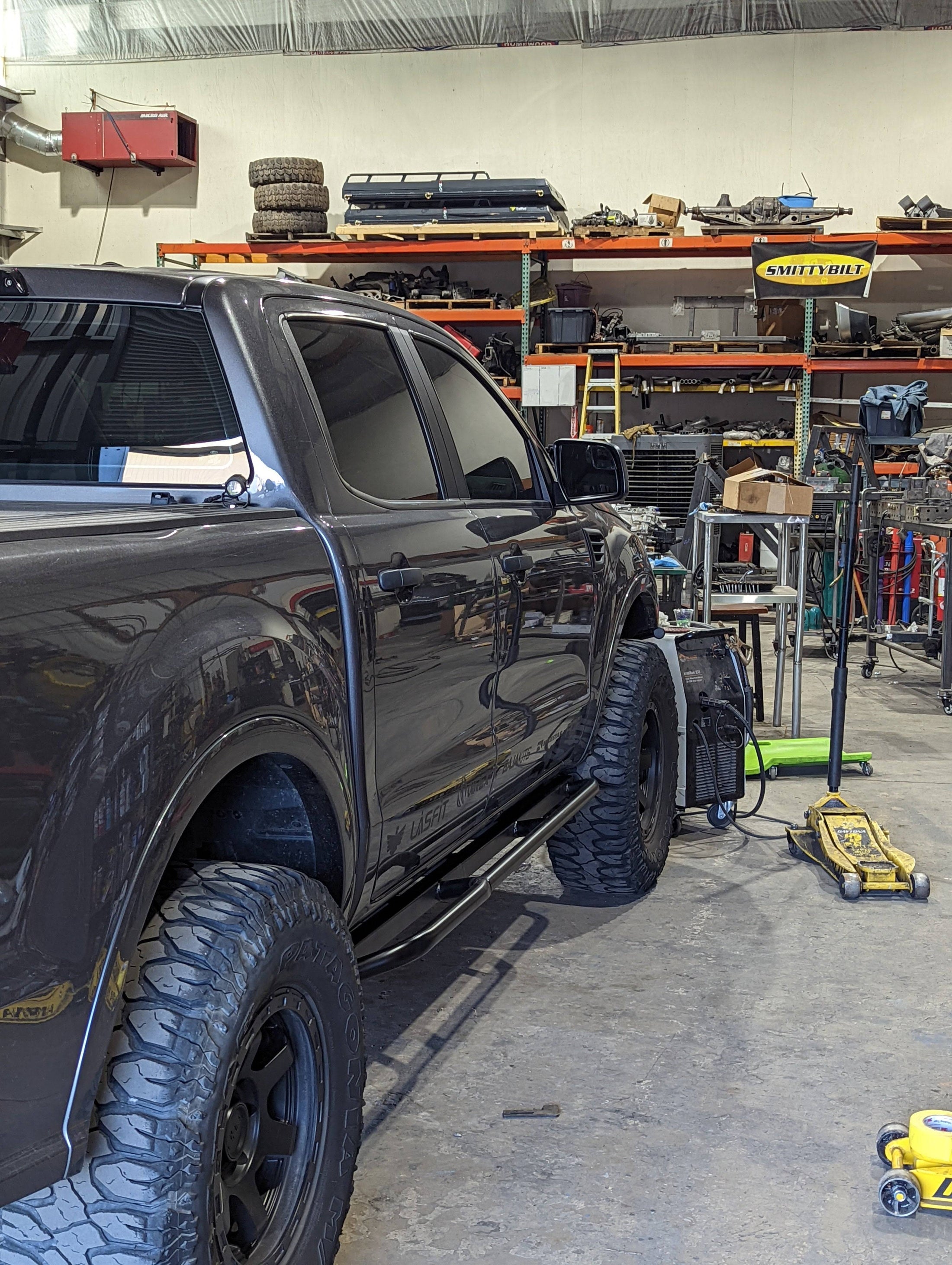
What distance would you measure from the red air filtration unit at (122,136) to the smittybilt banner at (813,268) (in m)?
6.22

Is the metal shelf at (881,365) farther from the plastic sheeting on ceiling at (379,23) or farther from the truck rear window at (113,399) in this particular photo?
the truck rear window at (113,399)

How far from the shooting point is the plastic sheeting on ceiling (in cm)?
1246

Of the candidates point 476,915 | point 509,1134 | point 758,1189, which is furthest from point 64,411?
point 476,915

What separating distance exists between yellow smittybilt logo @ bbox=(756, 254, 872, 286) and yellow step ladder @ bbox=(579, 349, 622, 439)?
158cm

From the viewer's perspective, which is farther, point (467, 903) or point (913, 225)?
point (913, 225)

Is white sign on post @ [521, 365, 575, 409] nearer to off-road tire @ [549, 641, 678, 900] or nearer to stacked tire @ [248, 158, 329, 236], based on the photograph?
stacked tire @ [248, 158, 329, 236]

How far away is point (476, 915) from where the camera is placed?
12.7 ft

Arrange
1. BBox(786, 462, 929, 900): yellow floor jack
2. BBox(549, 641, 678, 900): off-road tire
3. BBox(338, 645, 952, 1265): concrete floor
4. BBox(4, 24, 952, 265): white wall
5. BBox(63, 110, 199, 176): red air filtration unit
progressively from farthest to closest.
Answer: BBox(63, 110, 199, 176): red air filtration unit
BBox(4, 24, 952, 265): white wall
BBox(786, 462, 929, 900): yellow floor jack
BBox(549, 641, 678, 900): off-road tire
BBox(338, 645, 952, 1265): concrete floor

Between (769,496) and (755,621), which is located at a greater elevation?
(769,496)

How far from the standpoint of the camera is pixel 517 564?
9.15 feet

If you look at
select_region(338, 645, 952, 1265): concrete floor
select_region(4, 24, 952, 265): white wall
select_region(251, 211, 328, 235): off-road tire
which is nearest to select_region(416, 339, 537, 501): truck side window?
select_region(338, 645, 952, 1265): concrete floor

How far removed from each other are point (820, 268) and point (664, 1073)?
9995 millimetres

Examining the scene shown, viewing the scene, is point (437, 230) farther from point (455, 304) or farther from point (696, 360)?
point (696, 360)

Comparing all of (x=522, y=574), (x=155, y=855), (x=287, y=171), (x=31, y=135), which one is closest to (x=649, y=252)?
(x=287, y=171)
